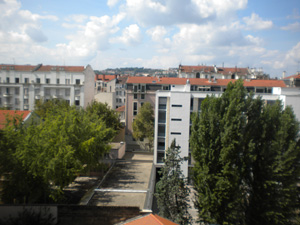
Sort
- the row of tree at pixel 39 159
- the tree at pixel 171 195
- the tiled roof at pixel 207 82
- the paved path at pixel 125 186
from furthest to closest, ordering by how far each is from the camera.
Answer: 1. the tiled roof at pixel 207 82
2. the paved path at pixel 125 186
3. the tree at pixel 171 195
4. the row of tree at pixel 39 159

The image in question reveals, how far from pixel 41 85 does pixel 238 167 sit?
38293 mm

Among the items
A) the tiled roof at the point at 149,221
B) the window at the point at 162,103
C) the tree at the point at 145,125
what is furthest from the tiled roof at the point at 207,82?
the tiled roof at the point at 149,221

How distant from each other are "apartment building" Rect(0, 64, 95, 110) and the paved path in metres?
19.2

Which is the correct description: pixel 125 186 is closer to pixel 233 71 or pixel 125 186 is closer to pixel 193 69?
pixel 193 69

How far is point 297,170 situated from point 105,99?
43.8 m

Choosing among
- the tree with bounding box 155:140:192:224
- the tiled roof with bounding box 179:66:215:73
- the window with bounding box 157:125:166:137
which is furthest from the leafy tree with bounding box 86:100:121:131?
the tiled roof with bounding box 179:66:215:73

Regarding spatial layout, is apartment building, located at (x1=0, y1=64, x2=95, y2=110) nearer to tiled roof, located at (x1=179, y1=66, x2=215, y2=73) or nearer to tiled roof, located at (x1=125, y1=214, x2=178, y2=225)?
tiled roof, located at (x1=179, y1=66, x2=215, y2=73)

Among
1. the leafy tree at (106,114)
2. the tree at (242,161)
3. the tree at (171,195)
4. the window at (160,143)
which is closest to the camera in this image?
the tree at (242,161)

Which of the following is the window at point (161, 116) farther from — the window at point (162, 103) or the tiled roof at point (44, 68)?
the tiled roof at point (44, 68)

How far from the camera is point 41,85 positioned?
1786 inches

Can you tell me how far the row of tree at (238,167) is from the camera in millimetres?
16438

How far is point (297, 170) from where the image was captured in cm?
1739

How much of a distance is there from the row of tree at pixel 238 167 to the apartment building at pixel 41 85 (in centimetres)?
3110

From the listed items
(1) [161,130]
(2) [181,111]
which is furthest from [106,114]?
(2) [181,111]
